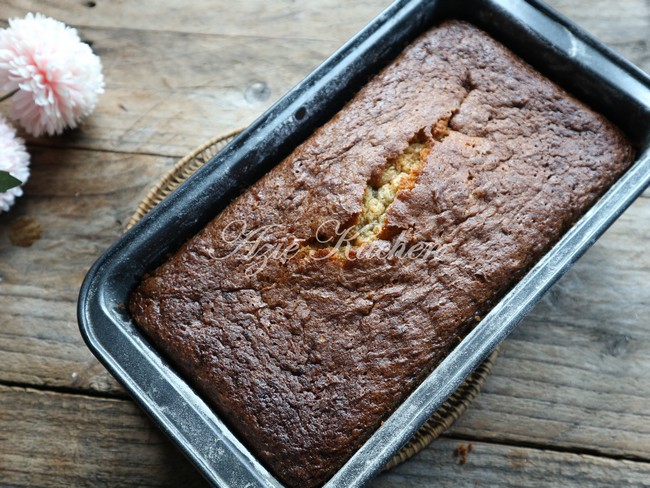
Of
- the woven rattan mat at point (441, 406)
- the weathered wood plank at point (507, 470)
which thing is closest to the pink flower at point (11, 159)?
the woven rattan mat at point (441, 406)

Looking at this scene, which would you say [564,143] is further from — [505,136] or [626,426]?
[626,426]

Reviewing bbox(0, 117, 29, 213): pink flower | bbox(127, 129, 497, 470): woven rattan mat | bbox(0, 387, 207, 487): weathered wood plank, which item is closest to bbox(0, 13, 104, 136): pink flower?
bbox(0, 117, 29, 213): pink flower

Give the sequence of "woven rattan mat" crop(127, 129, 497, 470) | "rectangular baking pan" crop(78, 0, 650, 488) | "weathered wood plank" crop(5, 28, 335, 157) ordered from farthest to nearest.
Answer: "weathered wood plank" crop(5, 28, 335, 157)
"woven rattan mat" crop(127, 129, 497, 470)
"rectangular baking pan" crop(78, 0, 650, 488)

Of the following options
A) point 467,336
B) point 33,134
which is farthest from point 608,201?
point 33,134

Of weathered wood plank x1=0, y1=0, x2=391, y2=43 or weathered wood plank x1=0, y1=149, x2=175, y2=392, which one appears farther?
weathered wood plank x1=0, y1=0, x2=391, y2=43

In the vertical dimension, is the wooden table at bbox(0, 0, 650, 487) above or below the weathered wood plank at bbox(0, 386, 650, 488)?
above

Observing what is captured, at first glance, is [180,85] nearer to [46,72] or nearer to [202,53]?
[202,53]

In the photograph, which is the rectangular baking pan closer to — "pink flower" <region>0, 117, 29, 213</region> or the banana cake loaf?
the banana cake loaf

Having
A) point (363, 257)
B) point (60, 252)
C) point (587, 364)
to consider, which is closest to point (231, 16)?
point (60, 252)
